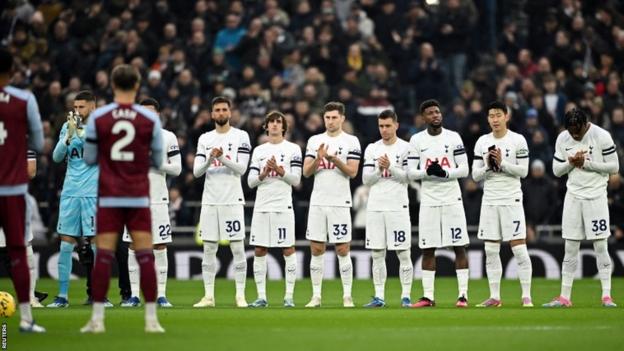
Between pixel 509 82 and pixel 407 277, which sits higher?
pixel 509 82

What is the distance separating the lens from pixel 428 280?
18266mm

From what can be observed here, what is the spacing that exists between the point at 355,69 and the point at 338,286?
24.2 feet

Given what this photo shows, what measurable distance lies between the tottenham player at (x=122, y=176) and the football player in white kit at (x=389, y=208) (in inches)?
239

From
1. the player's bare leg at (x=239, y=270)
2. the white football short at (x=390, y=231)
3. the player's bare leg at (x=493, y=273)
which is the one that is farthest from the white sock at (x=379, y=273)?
the player's bare leg at (x=239, y=270)

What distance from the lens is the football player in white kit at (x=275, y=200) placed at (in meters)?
18.7

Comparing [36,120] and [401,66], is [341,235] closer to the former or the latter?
[36,120]

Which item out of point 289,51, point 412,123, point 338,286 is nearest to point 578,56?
point 412,123

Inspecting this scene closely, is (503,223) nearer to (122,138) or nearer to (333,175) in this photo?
(333,175)

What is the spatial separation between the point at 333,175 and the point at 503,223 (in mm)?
2621

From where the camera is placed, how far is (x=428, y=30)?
31.3 meters

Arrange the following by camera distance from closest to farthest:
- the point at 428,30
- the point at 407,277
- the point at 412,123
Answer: the point at 407,277 → the point at 412,123 → the point at 428,30

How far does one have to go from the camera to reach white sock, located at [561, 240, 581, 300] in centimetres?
1820

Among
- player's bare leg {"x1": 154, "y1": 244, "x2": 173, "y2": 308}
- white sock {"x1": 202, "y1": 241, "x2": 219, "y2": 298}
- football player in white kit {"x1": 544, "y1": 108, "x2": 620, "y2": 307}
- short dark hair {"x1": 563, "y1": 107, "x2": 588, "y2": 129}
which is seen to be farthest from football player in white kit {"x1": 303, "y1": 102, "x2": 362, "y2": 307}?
short dark hair {"x1": 563, "y1": 107, "x2": 588, "y2": 129}

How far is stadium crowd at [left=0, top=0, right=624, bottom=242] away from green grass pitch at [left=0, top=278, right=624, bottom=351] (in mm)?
8734
